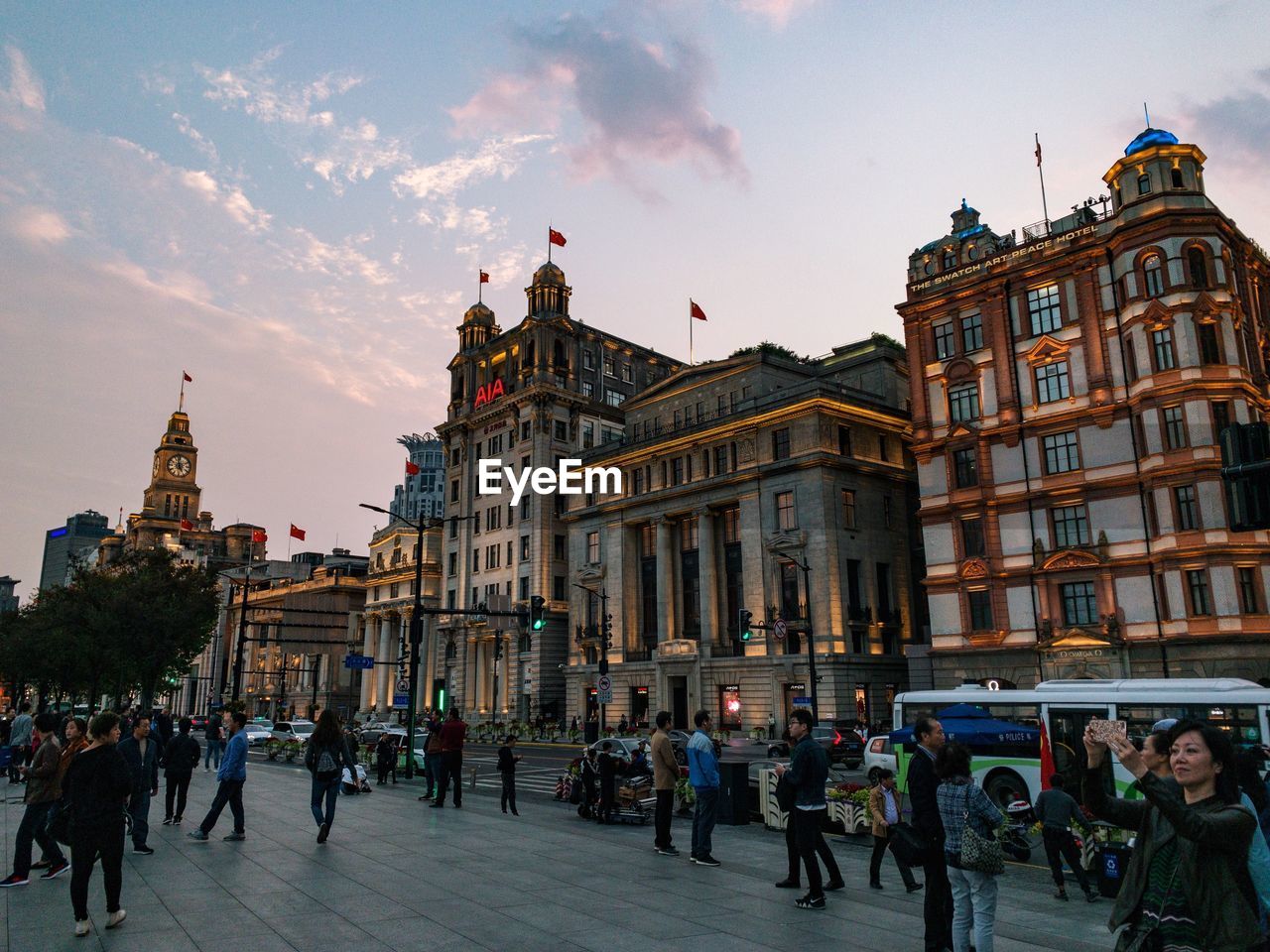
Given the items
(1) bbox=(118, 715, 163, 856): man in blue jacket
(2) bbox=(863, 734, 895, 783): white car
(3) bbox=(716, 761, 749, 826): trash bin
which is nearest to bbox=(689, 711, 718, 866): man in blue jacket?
(3) bbox=(716, 761, 749, 826): trash bin

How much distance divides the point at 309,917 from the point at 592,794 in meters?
10.7

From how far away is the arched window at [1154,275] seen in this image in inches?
1674

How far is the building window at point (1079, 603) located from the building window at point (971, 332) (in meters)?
13.7

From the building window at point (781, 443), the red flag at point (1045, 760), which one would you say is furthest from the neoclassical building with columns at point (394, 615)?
the red flag at point (1045, 760)

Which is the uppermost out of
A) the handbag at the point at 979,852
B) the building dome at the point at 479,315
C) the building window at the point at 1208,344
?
the building dome at the point at 479,315

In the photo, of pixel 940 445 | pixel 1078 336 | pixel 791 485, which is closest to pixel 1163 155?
pixel 1078 336

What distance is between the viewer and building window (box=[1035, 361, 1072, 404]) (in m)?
46.4

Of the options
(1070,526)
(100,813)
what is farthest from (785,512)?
(100,813)

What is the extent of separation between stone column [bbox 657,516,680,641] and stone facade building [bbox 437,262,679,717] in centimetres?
1444

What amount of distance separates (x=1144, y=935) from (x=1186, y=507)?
137 ft

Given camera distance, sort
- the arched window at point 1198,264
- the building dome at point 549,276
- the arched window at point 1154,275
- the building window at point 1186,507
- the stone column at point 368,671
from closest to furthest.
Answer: the building window at point 1186,507 < the arched window at point 1198,264 < the arched window at point 1154,275 < the building dome at point 549,276 < the stone column at point 368,671

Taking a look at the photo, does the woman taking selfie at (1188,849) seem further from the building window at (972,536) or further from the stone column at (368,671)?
the stone column at (368,671)

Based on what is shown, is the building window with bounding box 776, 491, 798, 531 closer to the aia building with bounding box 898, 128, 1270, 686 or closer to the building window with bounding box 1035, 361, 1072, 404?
the aia building with bounding box 898, 128, 1270, 686

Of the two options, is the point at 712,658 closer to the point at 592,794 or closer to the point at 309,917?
the point at 592,794
